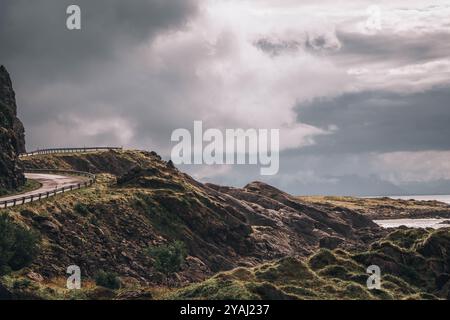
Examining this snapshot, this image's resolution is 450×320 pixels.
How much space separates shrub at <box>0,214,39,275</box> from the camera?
69750mm

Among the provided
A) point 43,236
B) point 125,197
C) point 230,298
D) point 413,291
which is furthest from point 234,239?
point 230,298

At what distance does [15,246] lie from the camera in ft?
234

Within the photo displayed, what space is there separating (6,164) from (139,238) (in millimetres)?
27917

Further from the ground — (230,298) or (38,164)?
→ (38,164)

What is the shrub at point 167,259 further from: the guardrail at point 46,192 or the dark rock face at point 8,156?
the dark rock face at point 8,156

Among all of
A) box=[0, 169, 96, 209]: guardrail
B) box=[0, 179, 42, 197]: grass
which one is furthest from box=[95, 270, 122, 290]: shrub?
box=[0, 179, 42, 197]: grass

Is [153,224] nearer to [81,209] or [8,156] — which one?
[81,209]

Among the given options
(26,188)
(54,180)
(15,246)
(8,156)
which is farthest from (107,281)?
(54,180)

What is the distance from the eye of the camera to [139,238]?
90.9 metres

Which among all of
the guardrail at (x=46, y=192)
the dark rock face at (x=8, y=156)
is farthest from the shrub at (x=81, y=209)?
the dark rock face at (x=8, y=156)

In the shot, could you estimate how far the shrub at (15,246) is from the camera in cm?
6975

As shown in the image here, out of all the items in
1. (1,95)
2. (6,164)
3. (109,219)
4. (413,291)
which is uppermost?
(1,95)
